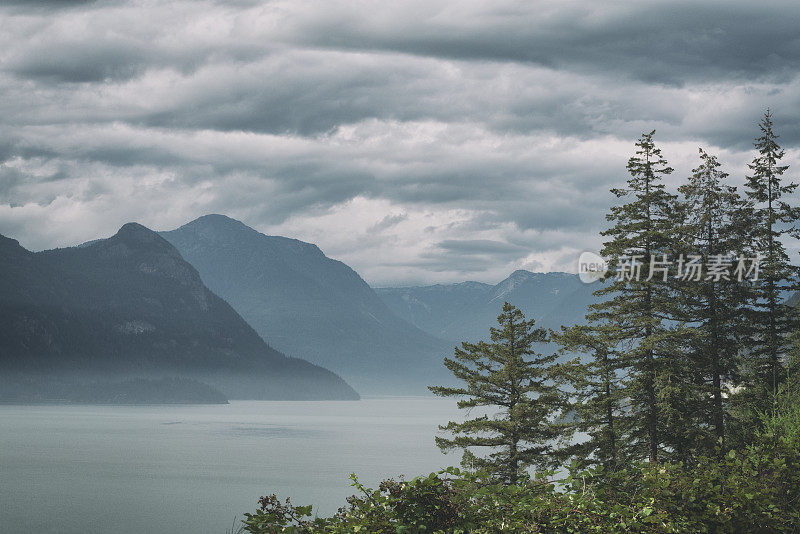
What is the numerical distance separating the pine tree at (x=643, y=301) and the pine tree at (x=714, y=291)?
1.42 metres

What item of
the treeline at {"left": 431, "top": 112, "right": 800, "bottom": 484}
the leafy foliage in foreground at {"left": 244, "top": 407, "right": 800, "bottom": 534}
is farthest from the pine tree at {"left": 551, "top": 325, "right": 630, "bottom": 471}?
the leafy foliage in foreground at {"left": 244, "top": 407, "right": 800, "bottom": 534}

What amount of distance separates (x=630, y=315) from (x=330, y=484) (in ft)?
292

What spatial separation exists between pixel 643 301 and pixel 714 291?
17.2 ft

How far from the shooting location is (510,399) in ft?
116

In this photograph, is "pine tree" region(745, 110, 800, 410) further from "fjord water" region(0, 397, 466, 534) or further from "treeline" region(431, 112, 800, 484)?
"fjord water" region(0, 397, 466, 534)

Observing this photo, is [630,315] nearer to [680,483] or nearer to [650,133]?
[650,133]

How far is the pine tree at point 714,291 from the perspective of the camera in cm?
3399

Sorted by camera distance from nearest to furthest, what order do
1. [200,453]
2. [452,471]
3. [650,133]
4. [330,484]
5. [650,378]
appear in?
[452,471] < [650,378] < [650,133] < [330,484] < [200,453]

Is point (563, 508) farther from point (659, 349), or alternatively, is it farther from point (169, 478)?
point (169, 478)

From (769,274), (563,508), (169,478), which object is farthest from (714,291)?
(169,478)


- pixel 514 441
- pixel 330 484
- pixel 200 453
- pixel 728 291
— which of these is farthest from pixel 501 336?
pixel 200 453

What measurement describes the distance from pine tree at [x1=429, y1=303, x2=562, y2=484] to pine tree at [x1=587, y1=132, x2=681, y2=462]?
12.9 feet

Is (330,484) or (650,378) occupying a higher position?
(650,378)

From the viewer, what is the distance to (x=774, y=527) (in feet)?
25.6
